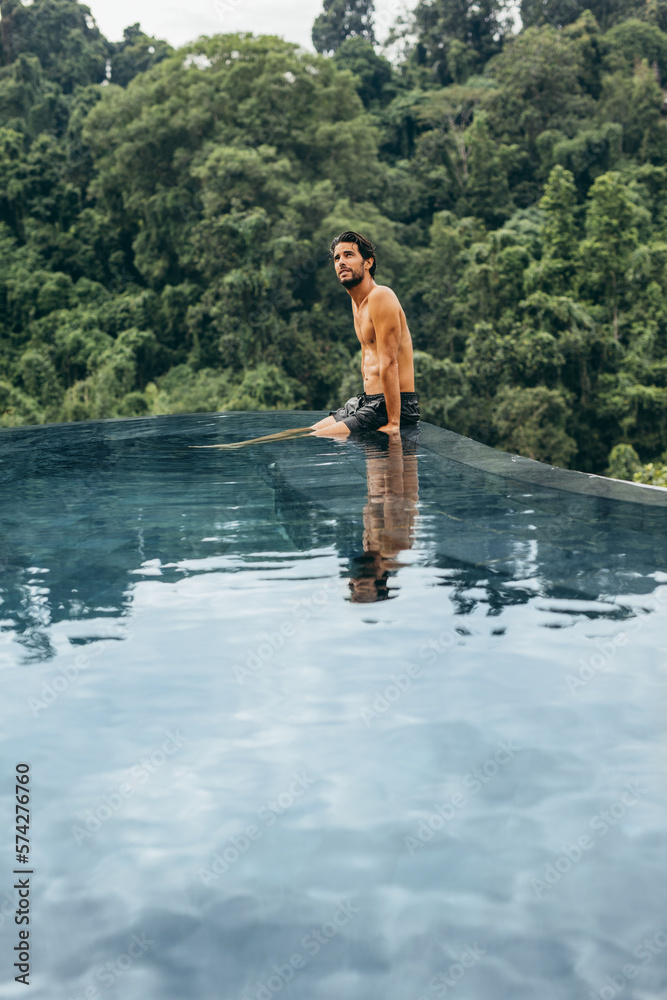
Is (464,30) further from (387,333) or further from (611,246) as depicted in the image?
(387,333)

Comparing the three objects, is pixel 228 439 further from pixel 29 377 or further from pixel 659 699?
pixel 29 377

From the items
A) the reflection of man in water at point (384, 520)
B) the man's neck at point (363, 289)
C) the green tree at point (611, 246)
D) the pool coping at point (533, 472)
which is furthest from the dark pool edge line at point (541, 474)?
the green tree at point (611, 246)

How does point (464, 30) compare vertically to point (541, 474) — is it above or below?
above

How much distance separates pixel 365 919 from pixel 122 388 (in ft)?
59.5

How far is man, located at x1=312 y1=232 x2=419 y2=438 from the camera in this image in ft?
14.5

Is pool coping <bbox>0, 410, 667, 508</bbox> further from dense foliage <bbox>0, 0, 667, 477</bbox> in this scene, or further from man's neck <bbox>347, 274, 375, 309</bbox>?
dense foliage <bbox>0, 0, 667, 477</bbox>

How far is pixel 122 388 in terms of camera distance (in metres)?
18.5

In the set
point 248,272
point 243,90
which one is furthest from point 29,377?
point 243,90

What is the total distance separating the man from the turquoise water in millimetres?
2062

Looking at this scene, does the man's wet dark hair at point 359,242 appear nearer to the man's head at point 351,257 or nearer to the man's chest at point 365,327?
the man's head at point 351,257

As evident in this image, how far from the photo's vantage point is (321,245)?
60.5 feet

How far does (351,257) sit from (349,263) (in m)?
0.03

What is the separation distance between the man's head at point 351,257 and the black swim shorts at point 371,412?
2.00 feet

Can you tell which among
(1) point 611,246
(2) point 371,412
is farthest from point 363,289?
(1) point 611,246
